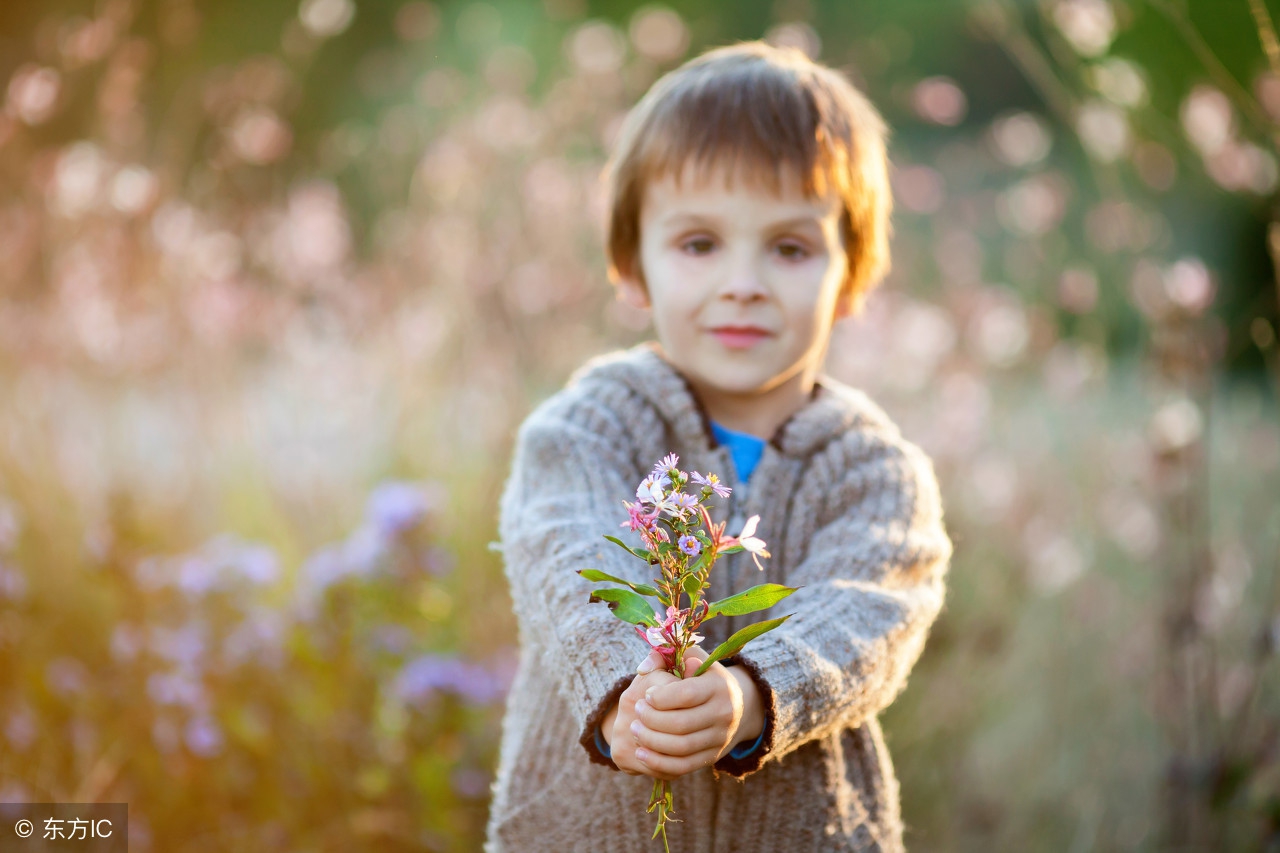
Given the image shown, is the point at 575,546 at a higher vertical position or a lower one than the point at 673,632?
higher

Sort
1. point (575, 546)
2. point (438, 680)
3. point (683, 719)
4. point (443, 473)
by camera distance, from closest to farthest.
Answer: point (683, 719) → point (575, 546) → point (438, 680) → point (443, 473)

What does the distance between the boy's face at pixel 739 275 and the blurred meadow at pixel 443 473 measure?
0.89m

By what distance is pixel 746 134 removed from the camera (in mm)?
1678

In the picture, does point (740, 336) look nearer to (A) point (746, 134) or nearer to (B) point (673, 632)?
(A) point (746, 134)

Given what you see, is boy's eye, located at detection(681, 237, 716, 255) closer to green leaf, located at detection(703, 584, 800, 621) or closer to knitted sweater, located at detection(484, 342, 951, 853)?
knitted sweater, located at detection(484, 342, 951, 853)

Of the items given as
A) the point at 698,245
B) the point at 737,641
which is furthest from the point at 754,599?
the point at 698,245

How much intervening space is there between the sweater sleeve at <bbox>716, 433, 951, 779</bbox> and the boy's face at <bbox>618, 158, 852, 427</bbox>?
210 millimetres

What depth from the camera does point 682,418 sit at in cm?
171

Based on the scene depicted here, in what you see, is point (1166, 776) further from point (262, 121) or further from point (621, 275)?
point (262, 121)

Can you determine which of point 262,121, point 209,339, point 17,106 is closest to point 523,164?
point 262,121

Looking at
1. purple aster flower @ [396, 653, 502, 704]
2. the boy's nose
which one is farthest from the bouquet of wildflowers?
purple aster flower @ [396, 653, 502, 704]

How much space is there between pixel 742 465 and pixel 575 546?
352 mm

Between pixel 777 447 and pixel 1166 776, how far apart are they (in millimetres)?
1681

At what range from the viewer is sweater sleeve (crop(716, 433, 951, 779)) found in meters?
1.36
